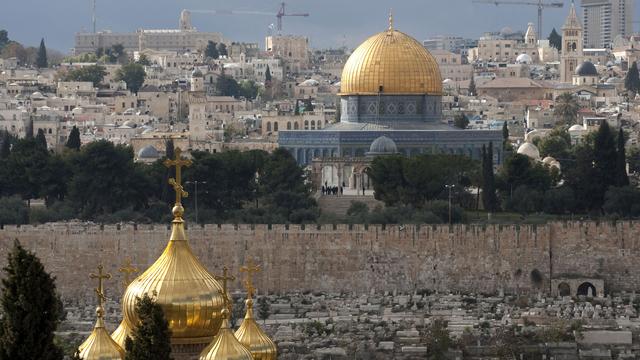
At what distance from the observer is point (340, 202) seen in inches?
3632

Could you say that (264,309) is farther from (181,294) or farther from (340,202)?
(181,294)

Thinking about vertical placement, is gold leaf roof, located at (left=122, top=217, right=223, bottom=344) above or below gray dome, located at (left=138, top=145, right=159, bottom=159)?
below

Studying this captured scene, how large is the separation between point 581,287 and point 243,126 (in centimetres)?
6010

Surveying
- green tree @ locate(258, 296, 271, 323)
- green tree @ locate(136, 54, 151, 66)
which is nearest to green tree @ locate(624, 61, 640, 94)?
green tree @ locate(136, 54, 151, 66)

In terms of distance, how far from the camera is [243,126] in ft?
447

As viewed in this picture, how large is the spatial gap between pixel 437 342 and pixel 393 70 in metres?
38.3

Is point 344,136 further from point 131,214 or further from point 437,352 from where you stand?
point 437,352

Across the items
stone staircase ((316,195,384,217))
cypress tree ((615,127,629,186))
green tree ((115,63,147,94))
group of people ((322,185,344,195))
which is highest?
green tree ((115,63,147,94))

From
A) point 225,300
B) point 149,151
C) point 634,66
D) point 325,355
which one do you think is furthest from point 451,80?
point 225,300

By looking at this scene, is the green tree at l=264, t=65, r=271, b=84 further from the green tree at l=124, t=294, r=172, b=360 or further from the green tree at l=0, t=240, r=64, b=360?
the green tree at l=0, t=240, r=64, b=360

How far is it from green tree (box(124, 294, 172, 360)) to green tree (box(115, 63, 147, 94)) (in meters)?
121

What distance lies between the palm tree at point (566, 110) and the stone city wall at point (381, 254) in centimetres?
6036

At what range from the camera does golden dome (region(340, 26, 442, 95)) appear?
10312 centimetres

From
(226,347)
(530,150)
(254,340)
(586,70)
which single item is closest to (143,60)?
(586,70)
